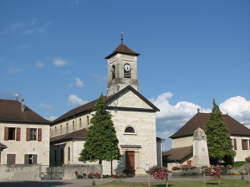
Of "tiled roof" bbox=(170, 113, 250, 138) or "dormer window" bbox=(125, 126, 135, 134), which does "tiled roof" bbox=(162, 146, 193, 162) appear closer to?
"tiled roof" bbox=(170, 113, 250, 138)

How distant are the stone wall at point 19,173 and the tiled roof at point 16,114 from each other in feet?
30.4

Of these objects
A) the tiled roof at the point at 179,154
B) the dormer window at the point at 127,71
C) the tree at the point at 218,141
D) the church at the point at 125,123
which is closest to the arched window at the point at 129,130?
the church at the point at 125,123

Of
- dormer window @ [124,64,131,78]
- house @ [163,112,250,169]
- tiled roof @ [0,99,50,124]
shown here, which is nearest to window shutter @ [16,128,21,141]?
tiled roof @ [0,99,50,124]

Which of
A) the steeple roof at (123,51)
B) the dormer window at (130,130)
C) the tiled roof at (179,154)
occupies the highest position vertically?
the steeple roof at (123,51)

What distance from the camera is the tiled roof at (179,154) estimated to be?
5244cm

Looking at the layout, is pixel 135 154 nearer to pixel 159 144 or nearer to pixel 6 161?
pixel 159 144

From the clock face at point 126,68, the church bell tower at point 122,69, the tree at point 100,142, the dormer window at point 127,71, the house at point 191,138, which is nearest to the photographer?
the tree at point 100,142

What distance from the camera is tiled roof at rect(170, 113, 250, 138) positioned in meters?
57.6

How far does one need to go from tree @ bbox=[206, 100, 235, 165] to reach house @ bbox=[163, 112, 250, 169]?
606 centimetres

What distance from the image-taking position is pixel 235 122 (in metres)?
60.8

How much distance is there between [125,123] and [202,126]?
570 inches

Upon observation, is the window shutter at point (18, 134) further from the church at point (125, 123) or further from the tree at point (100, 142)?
the tree at point (100, 142)

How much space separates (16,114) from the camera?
44844 mm

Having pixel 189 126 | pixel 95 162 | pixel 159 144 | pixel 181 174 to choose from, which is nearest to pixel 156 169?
pixel 181 174
